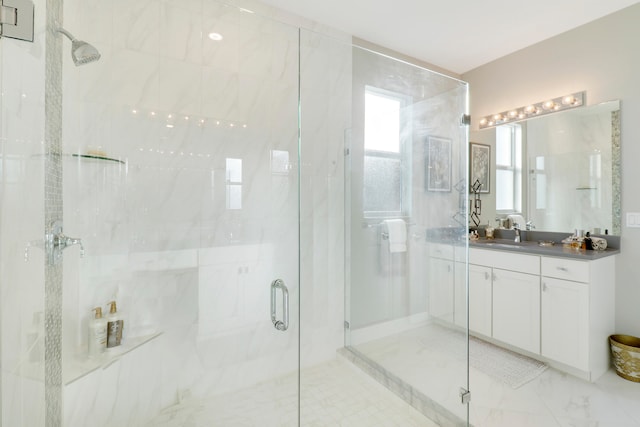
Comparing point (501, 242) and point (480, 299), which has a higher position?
point (501, 242)

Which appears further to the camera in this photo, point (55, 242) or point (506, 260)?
point (506, 260)

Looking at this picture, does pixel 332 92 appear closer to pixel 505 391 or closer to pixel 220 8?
pixel 220 8

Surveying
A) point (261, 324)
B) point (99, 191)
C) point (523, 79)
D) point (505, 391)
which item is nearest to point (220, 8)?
point (99, 191)

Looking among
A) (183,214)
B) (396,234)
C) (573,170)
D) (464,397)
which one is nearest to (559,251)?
(573,170)

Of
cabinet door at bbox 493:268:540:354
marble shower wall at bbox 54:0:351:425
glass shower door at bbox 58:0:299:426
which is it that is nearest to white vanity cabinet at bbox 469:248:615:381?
cabinet door at bbox 493:268:540:354

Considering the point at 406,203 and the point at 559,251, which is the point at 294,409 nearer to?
the point at 406,203

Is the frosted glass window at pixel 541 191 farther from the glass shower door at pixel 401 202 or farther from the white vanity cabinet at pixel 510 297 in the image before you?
the glass shower door at pixel 401 202

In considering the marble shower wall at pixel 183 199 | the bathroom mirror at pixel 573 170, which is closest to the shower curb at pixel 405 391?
the marble shower wall at pixel 183 199

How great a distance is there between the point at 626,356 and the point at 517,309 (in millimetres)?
655

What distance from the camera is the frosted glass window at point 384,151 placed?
2.32 meters

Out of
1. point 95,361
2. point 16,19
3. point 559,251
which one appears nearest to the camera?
point 16,19

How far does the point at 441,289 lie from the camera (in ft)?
7.63

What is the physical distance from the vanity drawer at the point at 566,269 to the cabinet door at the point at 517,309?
11 centimetres

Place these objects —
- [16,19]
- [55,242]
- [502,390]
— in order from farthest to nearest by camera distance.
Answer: [502,390]
[55,242]
[16,19]
